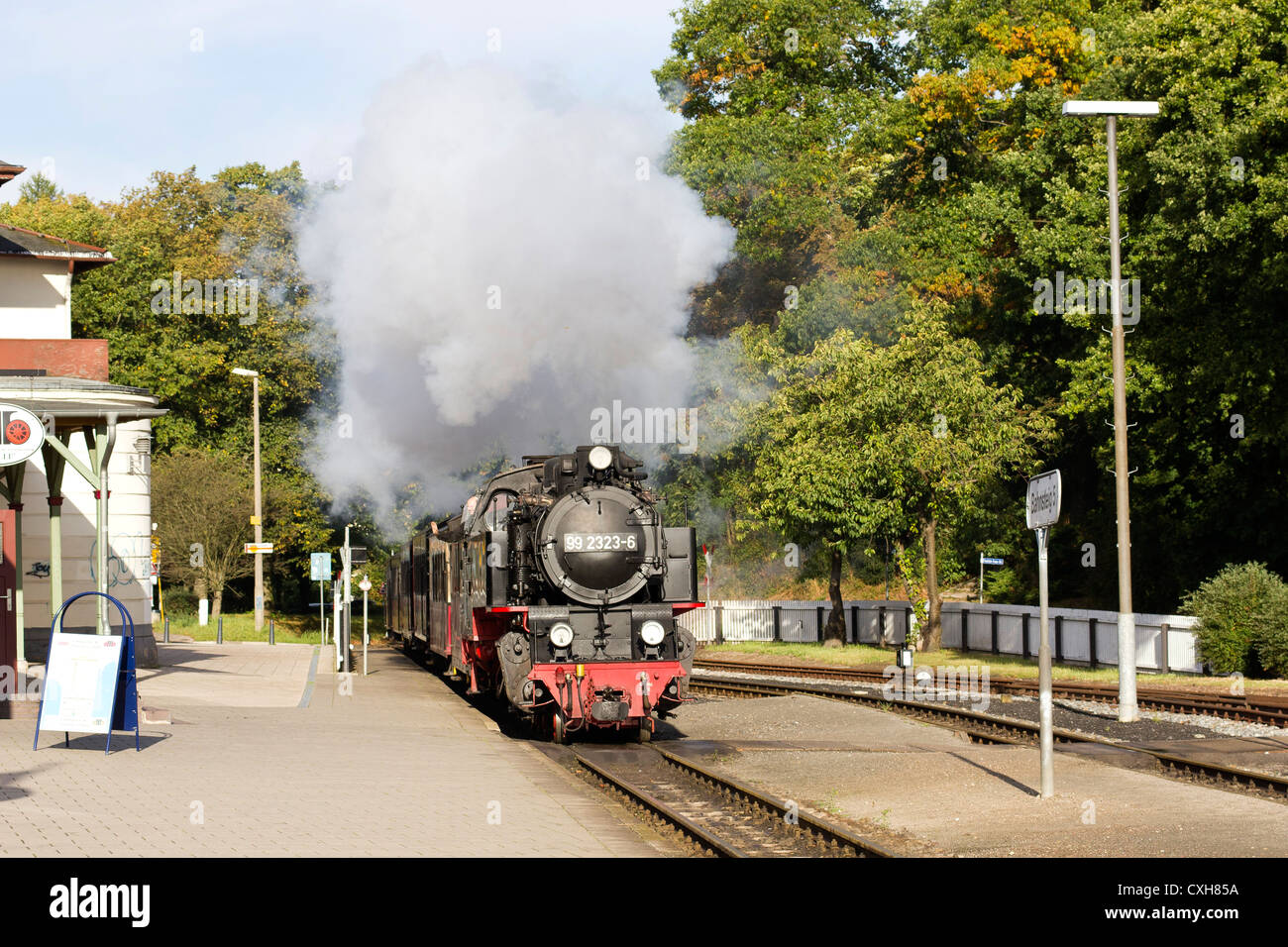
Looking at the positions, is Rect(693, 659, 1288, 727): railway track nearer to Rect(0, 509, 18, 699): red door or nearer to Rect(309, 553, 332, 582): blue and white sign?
Rect(309, 553, 332, 582): blue and white sign

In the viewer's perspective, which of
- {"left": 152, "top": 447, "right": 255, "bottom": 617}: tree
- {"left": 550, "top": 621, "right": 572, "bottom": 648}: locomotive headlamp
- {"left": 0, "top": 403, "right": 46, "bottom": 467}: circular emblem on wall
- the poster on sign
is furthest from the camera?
{"left": 152, "top": 447, "right": 255, "bottom": 617}: tree

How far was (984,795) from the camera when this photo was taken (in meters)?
12.5

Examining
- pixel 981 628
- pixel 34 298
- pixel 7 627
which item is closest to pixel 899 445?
pixel 981 628

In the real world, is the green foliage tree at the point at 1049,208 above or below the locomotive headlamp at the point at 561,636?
above

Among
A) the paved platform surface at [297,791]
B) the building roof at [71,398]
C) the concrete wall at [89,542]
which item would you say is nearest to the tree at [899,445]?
the concrete wall at [89,542]

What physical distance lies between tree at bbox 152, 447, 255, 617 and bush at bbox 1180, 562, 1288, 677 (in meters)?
32.3

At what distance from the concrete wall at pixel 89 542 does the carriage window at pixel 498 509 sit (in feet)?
32.6

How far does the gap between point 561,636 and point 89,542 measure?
14.7m

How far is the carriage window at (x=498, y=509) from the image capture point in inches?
682

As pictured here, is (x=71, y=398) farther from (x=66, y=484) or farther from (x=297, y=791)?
(x=66, y=484)

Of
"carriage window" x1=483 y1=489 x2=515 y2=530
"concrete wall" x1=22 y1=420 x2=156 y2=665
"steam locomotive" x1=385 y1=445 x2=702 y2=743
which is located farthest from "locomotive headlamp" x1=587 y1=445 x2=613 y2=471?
"concrete wall" x1=22 y1=420 x2=156 y2=665

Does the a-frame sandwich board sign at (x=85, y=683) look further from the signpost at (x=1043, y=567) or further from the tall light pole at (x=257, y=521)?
the tall light pole at (x=257, y=521)

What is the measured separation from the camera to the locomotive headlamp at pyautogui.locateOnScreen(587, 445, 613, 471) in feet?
55.7
